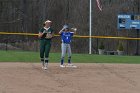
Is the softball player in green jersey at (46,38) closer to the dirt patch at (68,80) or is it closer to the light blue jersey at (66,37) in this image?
the dirt patch at (68,80)

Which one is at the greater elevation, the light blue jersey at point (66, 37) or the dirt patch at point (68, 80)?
the light blue jersey at point (66, 37)

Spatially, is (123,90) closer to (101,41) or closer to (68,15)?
(101,41)

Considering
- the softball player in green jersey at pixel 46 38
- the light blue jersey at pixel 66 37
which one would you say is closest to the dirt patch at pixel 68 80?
the softball player in green jersey at pixel 46 38

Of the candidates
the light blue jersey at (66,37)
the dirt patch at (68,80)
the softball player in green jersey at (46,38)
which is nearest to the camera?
the dirt patch at (68,80)

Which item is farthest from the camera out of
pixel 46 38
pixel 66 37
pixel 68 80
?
pixel 66 37

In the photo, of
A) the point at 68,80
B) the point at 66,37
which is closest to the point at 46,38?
the point at 66,37

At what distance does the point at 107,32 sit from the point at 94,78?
30.8m

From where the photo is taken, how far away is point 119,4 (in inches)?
1900

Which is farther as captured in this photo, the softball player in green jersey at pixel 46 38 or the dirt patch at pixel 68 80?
the softball player in green jersey at pixel 46 38

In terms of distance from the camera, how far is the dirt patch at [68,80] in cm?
1405

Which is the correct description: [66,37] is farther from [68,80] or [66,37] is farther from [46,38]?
[68,80]

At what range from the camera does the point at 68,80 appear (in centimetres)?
1608

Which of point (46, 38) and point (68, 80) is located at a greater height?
point (46, 38)

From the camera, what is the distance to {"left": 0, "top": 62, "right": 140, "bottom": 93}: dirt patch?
553 inches
